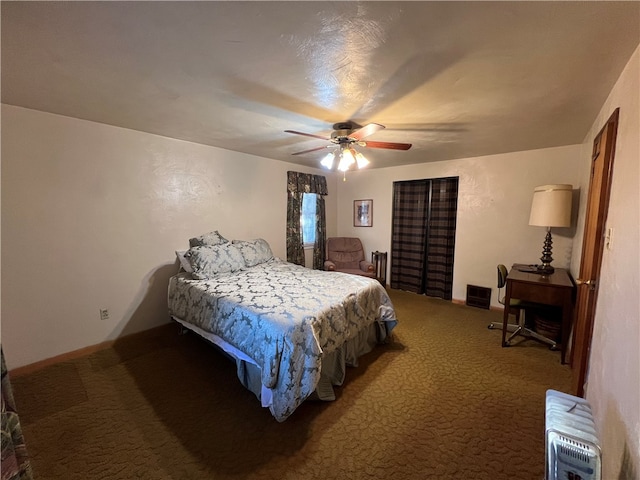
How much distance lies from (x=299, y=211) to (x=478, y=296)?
10.1ft

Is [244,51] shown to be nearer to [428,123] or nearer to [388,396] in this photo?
[428,123]

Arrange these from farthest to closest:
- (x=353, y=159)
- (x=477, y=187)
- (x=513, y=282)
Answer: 1. (x=477, y=187)
2. (x=513, y=282)
3. (x=353, y=159)

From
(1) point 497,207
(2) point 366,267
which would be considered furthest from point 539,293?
(2) point 366,267

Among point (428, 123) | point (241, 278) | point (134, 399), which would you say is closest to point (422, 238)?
point (428, 123)

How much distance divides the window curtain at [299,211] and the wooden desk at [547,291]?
297 centimetres

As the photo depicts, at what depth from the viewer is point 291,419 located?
1841 mm

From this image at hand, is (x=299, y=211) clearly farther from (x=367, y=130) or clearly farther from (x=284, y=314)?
(x=284, y=314)

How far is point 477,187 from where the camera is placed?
3803mm

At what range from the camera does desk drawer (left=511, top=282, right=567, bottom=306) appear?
250 cm

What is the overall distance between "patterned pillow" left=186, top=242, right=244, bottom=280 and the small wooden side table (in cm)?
261

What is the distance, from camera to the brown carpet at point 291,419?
150 centimetres

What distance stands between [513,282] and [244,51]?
120 inches

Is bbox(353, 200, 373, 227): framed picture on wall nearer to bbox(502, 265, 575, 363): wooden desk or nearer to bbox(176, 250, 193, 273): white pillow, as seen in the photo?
bbox(502, 265, 575, 363): wooden desk

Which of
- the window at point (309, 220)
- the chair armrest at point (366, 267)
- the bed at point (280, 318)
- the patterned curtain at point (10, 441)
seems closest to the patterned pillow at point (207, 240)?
the bed at point (280, 318)
